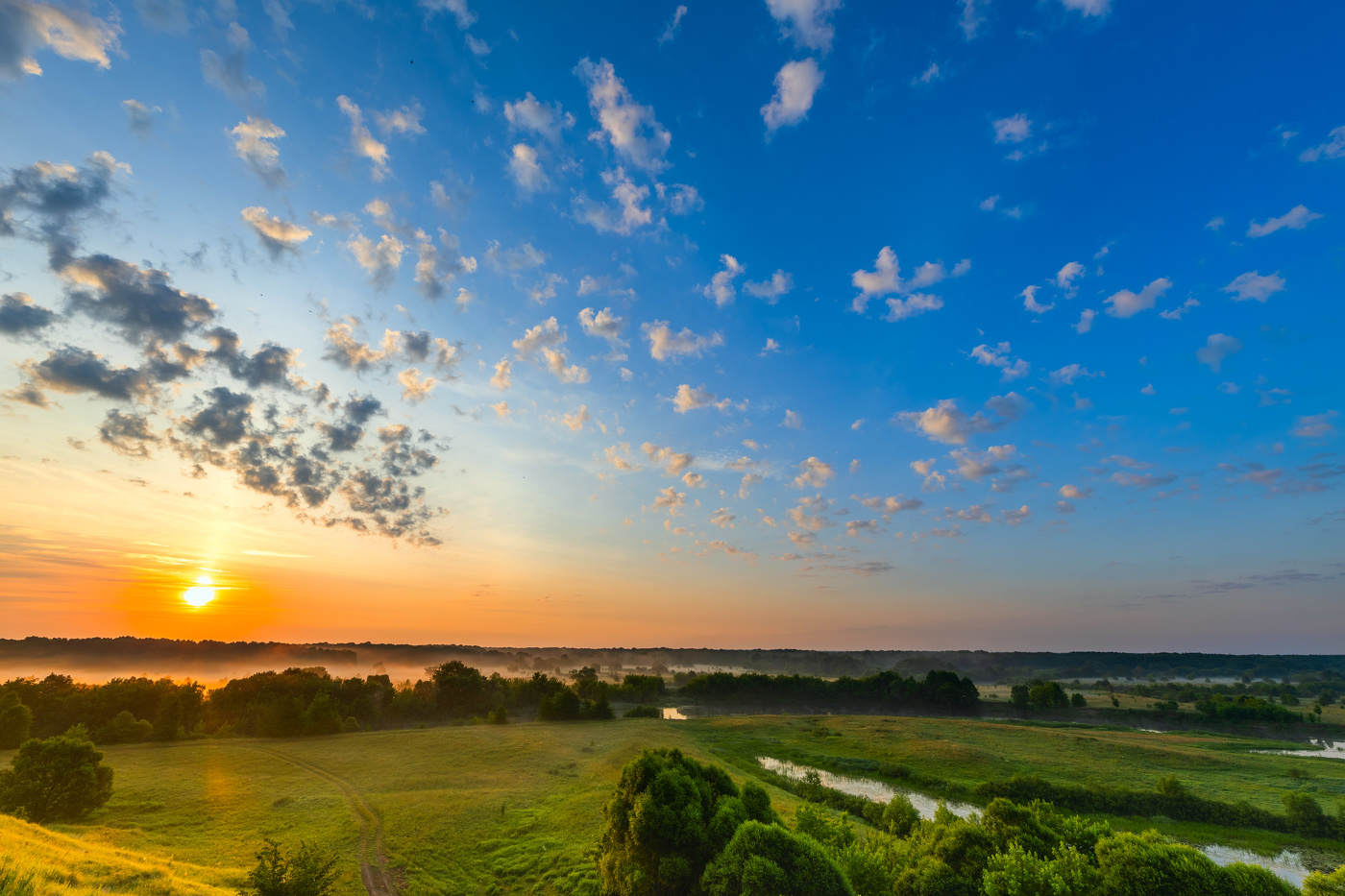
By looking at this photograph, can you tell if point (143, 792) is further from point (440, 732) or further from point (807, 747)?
point (807, 747)

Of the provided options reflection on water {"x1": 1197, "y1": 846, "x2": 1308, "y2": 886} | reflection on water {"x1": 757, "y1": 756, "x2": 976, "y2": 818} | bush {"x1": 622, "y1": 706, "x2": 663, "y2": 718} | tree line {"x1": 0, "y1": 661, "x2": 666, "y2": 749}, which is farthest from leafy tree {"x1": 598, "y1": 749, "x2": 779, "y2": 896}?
bush {"x1": 622, "y1": 706, "x2": 663, "y2": 718}

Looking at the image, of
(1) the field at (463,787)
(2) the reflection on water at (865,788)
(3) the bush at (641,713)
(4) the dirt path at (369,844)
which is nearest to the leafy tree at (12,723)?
(1) the field at (463,787)

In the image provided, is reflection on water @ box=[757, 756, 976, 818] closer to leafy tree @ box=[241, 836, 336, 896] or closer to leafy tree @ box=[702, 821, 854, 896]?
leafy tree @ box=[702, 821, 854, 896]

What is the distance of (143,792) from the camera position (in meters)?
47.9

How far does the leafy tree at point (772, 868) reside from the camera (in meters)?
19.3

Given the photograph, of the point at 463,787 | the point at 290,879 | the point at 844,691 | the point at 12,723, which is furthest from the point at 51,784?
the point at 844,691

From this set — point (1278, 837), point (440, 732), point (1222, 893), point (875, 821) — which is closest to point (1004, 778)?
point (1278, 837)

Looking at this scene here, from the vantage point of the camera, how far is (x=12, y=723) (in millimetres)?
65812

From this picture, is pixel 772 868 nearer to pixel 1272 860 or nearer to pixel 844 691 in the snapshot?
pixel 1272 860

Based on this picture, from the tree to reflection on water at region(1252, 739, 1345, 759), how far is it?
15379cm

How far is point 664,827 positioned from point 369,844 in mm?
27097

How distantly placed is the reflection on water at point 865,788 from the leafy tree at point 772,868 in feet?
136

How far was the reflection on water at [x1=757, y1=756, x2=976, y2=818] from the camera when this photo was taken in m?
54.6

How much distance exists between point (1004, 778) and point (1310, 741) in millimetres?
87329
